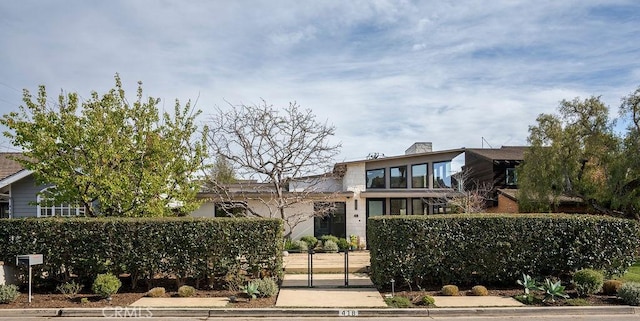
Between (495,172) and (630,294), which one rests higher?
(495,172)

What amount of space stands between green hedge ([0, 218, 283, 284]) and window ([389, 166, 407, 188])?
14.5 metres

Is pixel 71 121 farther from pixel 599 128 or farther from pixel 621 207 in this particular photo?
pixel 621 207

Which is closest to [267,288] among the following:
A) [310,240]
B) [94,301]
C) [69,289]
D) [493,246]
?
[94,301]

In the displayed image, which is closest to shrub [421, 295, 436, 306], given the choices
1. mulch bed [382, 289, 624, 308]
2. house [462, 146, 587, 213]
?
mulch bed [382, 289, 624, 308]

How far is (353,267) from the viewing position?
51.6 ft

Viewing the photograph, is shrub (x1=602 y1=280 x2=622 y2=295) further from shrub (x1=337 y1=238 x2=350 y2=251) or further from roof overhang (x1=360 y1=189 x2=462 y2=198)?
roof overhang (x1=360 y1=189 x2=462 y2=198)

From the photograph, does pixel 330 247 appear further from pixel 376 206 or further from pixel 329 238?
pixel 376 206

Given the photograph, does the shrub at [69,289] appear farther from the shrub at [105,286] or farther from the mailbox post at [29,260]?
the mailbox post at [29,260]

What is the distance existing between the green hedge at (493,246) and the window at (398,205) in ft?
40.3

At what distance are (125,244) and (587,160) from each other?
1594 centimetres

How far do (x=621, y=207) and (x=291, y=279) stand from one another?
1292 cm

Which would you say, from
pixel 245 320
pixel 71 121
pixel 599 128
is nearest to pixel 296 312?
pixel 245 320

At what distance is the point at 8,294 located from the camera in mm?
10664

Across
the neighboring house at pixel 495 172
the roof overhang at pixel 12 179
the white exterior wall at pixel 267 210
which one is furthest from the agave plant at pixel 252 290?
the neighboring house at pixel 495 172
